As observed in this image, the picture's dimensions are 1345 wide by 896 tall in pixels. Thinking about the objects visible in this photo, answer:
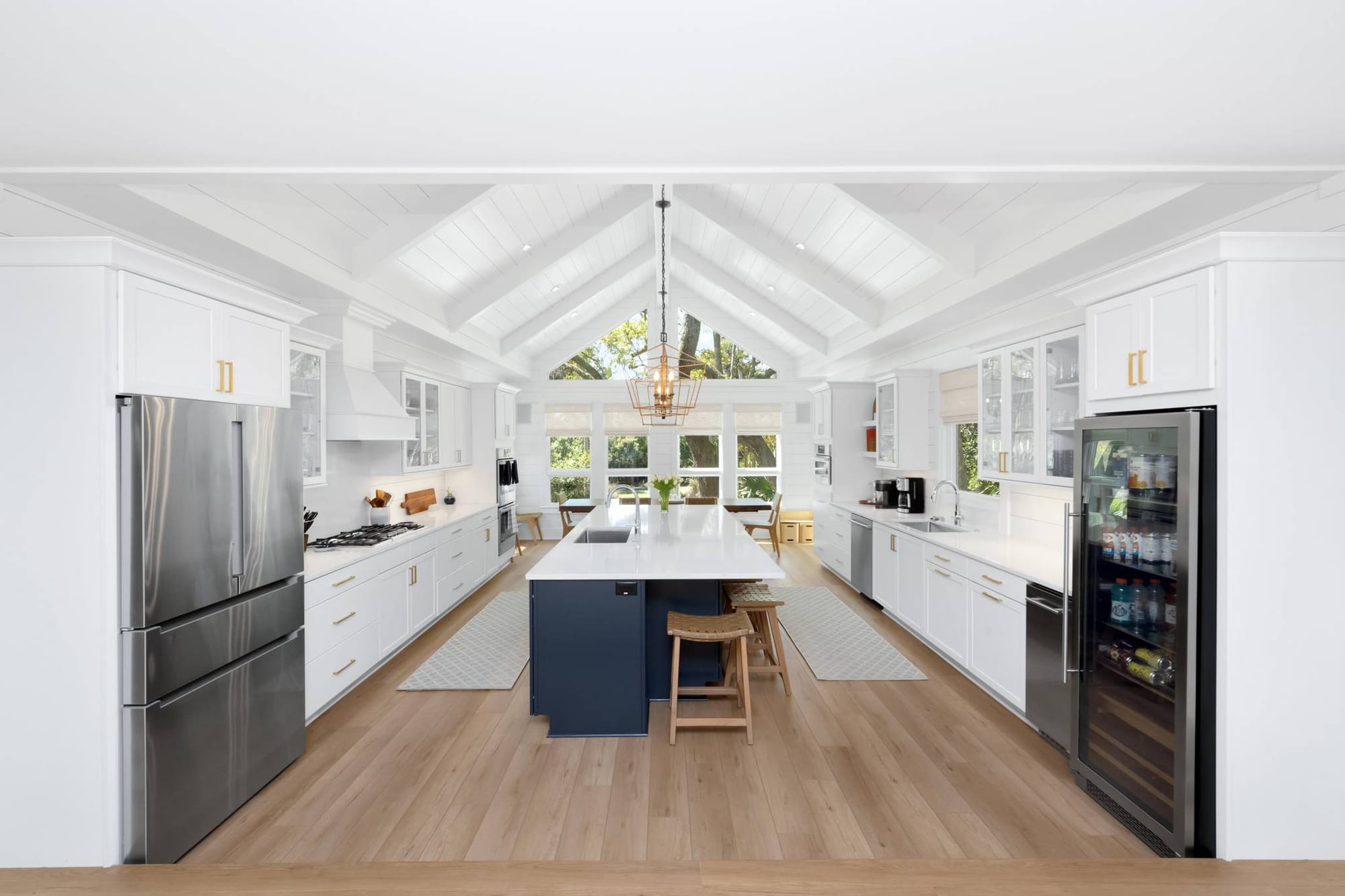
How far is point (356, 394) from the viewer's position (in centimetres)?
411

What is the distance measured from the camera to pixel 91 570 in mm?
2061

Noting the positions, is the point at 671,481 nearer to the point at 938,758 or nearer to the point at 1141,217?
the point at 938,758

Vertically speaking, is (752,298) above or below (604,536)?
above

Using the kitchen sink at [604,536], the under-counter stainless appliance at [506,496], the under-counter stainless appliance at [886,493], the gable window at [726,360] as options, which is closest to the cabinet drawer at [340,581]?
the kitchen sink at [604,536]

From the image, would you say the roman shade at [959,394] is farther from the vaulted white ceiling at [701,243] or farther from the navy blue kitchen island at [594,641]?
the navy blue kitchen island at [594,641]

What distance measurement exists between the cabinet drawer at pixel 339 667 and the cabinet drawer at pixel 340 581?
1.00 feet

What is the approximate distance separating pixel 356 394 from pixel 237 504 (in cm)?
179

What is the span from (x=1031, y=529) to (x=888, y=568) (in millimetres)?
1228

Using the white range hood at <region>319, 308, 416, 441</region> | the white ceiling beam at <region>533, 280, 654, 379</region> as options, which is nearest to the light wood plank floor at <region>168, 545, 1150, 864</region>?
the white range hood at <region>319, 308, 416, 441</region>

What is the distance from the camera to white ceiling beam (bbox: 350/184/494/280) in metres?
3.90

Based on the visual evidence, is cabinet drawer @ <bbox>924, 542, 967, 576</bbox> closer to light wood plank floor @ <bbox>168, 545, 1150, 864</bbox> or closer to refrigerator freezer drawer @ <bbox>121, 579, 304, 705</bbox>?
light wood plank floor @ <bbox>168, 545, 1150, 864</bbox>

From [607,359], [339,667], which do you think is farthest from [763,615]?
[607,359]

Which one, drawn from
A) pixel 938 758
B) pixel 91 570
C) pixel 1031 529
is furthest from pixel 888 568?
pixel 91 570

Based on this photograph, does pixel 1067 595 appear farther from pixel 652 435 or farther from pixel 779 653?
pixel 652 435
